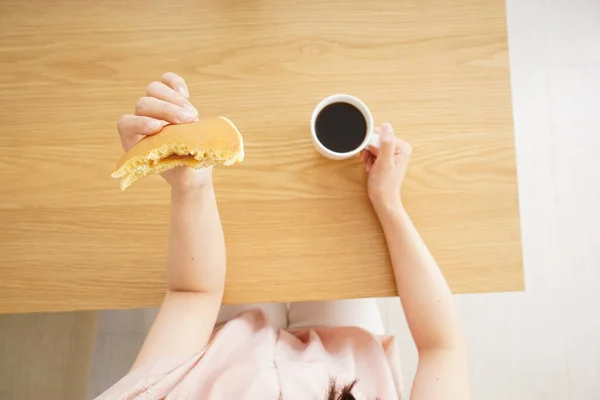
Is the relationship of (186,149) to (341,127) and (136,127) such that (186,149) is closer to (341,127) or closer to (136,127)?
(136,127)

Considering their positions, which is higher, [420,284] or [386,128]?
[386,128]

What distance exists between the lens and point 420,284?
659mm

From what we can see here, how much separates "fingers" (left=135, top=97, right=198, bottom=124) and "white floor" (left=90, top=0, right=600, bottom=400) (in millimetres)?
860

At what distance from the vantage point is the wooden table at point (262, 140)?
68 cm

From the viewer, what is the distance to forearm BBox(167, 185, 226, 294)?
615 millimetres

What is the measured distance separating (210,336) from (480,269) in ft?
1.36

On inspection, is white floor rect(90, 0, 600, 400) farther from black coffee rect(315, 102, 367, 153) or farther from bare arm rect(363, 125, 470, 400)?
black coffee rect(315, 102, 367, 153)

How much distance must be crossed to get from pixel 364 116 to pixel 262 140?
0.50 feet

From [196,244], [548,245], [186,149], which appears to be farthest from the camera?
[548,245]

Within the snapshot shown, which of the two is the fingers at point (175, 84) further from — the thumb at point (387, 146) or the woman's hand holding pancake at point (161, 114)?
the thumb at point (387, 146)

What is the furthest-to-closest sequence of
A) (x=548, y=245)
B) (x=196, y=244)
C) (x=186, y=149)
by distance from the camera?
(x=548, y=245), (x=196, y=244), (x=186, y=149)

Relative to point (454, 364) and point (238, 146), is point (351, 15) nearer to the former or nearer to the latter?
point (238, 146)

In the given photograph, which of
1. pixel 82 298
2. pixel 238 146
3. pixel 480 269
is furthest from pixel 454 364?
pixel 82 298

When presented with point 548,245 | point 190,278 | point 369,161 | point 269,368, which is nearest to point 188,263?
point 190,278
